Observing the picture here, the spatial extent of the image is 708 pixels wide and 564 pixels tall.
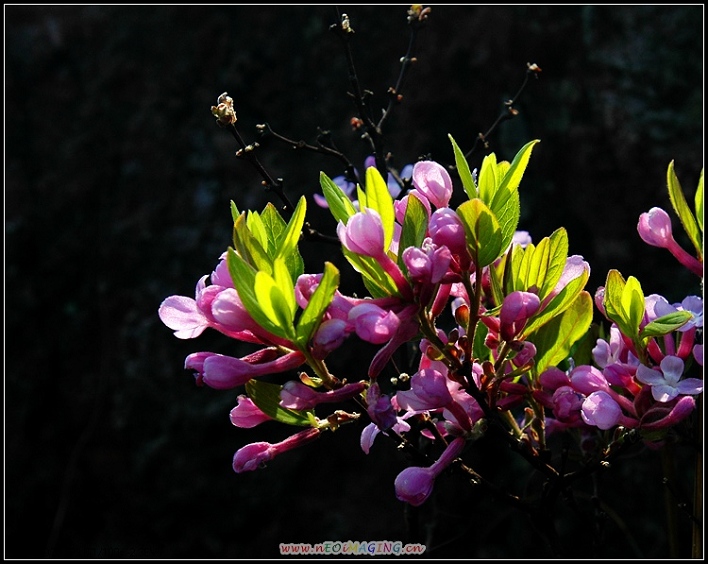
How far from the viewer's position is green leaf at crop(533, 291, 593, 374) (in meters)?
0.63

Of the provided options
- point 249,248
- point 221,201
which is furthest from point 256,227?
point 221,201

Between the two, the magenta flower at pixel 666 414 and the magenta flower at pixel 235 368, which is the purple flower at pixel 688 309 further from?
the magenta flower at pixel 235 368

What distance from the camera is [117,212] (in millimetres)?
1697

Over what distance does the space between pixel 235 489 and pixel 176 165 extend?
0.71 meters

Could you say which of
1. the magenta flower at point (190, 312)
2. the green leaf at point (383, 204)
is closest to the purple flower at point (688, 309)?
the green leaf at point (383, 204)

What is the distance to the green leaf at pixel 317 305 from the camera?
19.5 inches

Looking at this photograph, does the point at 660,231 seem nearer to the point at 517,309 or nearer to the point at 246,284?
the point at 517,309

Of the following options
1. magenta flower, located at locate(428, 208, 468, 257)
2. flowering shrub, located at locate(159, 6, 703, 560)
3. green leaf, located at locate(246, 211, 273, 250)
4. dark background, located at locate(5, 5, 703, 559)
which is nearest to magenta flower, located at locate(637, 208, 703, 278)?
flowering shrub, located at locate(159, 6, 703, 560)

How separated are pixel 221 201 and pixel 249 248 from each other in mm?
1078

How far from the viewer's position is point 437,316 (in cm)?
59

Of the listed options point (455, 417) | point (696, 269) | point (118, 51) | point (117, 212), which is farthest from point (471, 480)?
point (118, 51)

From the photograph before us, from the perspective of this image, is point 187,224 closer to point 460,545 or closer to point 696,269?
point 460,545

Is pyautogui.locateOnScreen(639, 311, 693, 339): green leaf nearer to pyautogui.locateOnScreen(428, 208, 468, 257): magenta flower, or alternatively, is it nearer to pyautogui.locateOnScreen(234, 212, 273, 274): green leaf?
pyautogui.locateOnScreen(428, 208, 468, 257): magenta flower

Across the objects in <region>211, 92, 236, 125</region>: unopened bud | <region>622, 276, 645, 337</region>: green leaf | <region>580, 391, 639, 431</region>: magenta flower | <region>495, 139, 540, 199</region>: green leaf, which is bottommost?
<region>580, 391, 639, 431</region>: magenta flower
